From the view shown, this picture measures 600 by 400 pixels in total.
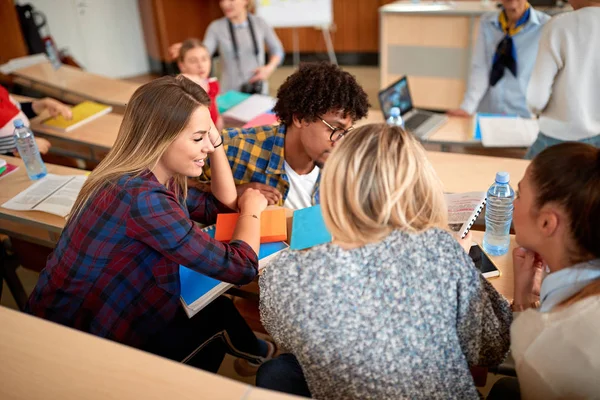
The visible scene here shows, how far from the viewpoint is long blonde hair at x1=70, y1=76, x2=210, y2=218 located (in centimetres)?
146

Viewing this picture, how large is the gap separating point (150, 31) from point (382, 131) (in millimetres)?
5977

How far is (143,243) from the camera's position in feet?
4.84

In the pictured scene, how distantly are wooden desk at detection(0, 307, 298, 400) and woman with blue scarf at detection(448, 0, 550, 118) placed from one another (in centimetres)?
265

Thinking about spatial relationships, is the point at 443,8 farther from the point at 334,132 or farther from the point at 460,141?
the point at 334,132

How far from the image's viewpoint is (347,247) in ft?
3.52

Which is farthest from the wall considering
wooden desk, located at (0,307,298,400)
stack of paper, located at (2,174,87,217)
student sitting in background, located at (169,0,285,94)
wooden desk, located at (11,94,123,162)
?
wooden desk, located at (0,307,298,400)

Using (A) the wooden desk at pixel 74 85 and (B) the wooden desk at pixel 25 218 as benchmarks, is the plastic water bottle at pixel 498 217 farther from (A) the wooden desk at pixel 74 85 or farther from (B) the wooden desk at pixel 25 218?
(A) the wooden desk at pixel 74 85

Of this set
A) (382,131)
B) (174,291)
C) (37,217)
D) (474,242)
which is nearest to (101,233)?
(174,291)

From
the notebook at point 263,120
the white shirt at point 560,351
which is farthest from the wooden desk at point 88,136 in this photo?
the white shirt at point 560,351

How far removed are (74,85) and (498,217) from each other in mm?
3152

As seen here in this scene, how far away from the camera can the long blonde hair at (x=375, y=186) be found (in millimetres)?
1044

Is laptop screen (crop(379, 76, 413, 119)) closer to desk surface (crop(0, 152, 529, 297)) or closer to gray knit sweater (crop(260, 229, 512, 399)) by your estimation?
desk surface (crop(0, 152, 529, 297))

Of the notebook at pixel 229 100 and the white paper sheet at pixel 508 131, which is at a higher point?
the notebook at pixel 229 100

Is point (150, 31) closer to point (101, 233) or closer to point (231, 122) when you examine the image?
point (231, 122)
